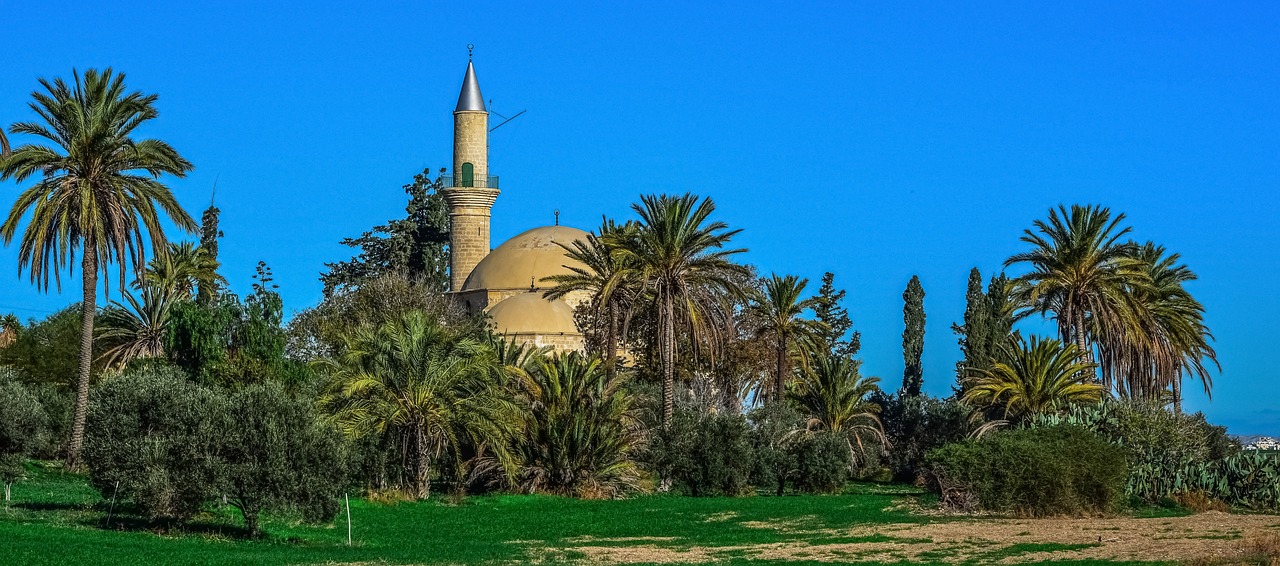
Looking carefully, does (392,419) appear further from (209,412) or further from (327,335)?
(327,335)

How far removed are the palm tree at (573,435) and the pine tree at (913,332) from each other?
27.5 m

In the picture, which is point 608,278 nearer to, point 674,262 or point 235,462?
point 674,262

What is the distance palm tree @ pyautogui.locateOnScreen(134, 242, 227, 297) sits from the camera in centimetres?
5787

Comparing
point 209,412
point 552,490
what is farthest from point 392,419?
point 209,412

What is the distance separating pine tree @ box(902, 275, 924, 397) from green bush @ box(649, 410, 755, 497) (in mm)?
23518

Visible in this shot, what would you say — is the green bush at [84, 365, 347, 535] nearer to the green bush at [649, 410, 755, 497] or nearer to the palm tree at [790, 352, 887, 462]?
the green bush at [649, 410, 755, 497]

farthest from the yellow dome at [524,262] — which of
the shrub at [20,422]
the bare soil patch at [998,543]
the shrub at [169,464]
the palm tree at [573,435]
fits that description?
the shrub at [169,464]

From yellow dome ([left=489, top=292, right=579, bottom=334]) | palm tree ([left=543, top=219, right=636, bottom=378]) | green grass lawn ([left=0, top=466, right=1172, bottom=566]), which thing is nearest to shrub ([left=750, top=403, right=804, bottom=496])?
palm tree ([left=543, top=219, right=636, bottom=378])

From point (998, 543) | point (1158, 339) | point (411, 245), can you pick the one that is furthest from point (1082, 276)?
point (411, 245)

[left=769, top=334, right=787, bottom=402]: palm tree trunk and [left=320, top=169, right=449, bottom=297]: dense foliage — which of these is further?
[left=320, top=169, right=449, bottom=297]: dense foliage

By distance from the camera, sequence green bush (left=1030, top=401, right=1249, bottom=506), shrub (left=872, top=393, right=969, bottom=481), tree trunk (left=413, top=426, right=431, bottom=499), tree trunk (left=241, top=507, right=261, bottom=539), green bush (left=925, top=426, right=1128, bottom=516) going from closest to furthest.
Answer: tree trunk (left=241, top=507, right=261, bottom=539), green bush (left=925, top=426, right=1128, bottom=516), green bush (left=1030, top=401, right=1249, bottom=506), tree trunk (left=413, top=426, right=431, bottom=499), shrub (left=872, top=393, right=969, bottom=481)

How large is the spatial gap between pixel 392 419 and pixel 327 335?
75.4 feet

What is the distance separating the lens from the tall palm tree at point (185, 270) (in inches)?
2279

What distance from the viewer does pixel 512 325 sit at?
60.1 meters
